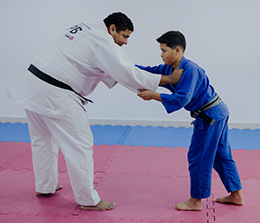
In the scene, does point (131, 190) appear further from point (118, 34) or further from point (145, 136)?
point (145, 136)

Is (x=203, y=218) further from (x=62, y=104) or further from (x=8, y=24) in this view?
(x=8, y=24)

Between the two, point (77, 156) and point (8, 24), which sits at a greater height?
point (8, 24)

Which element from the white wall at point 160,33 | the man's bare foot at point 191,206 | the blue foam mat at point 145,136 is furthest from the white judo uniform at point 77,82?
the white wall at point 160,33

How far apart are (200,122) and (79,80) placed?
1050 millimetres

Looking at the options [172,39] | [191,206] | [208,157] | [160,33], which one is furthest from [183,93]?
[160,33]

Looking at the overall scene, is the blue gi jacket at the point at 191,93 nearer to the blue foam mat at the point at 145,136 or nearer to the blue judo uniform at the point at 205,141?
the blue judo uniform at the point at 205,141

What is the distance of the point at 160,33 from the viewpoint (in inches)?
222

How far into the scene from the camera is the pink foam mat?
112 inches

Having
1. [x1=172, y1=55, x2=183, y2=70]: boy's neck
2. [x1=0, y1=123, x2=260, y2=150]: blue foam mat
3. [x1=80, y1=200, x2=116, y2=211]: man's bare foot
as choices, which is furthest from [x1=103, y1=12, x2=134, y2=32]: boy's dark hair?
[x1=0, y1=123, x2=260, y2=150]: blue foam mat

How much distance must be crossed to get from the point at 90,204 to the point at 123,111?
3120 mm

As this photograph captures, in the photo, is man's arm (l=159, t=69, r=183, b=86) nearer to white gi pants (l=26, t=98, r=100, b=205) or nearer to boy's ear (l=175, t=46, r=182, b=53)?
boy's ear (l=175, t=46, r=182, b=53)

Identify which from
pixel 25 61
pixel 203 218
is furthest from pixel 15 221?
pixel 25 61

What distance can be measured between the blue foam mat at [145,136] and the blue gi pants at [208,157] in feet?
6.08

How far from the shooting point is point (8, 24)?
19.6 ft
